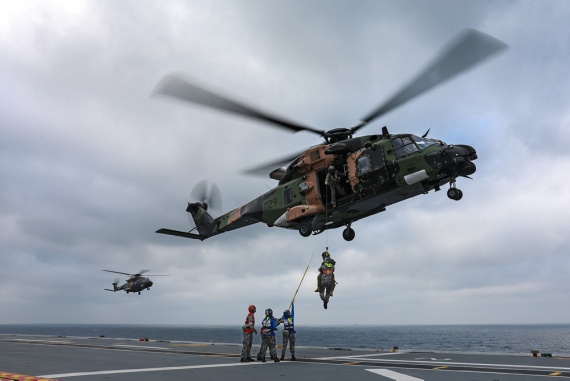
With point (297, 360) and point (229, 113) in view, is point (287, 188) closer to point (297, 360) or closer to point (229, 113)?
point (229, 113)

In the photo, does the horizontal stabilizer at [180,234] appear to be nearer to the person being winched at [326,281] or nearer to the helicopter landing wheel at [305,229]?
the helicopter landing wheel at [305,229]

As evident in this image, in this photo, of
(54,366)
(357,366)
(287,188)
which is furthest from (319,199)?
(54,366)

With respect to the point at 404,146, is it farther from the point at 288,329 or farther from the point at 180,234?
the point at 180,234

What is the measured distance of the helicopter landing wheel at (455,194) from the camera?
1523 centimetres

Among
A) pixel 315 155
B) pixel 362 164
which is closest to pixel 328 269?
pixel 362 164

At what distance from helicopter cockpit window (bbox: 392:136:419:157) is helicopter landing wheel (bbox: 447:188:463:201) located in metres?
2.01

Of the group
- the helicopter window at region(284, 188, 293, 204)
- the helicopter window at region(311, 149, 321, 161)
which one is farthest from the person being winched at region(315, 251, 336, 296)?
the helicopter window at region(311, 149, 321, 161)

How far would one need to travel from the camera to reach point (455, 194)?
603 inches

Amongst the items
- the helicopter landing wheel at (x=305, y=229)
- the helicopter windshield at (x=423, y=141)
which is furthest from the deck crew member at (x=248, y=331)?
the helicopter windshield at (x=423, y=141)

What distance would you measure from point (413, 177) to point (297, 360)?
318 inches

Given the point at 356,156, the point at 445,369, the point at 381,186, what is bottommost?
the point at 445,369

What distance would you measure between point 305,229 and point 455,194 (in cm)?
650

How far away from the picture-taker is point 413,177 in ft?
52.5

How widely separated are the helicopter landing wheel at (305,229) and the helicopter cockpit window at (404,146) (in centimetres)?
498
